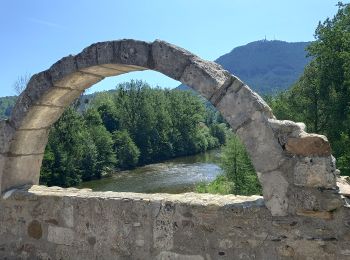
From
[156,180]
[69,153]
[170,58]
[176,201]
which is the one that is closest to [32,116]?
[170,58]

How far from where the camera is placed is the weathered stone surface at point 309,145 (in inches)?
125

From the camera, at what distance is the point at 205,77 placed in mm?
3543

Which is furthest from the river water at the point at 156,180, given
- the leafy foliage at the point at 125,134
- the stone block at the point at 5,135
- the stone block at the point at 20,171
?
the stone block at the point at 5,135

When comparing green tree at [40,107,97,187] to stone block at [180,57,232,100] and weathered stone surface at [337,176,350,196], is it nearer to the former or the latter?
stone block at [180,57,232,100]

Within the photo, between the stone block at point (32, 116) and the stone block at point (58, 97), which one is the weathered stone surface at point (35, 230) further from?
the stone block at point (58, 97)

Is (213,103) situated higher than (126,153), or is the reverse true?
(213,103)

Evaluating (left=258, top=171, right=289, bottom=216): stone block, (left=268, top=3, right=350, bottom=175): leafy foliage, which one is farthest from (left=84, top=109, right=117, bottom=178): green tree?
(left=258, top=171, right=289, bottom=216): stone block

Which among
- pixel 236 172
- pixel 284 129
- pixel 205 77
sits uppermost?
pixel 205 77

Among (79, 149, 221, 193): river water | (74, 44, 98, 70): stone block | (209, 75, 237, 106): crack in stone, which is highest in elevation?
(74, 44, 98, 70): stone block

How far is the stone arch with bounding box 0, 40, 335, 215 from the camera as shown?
325 centimetres

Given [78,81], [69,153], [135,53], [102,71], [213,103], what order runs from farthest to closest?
[69,153]
[78,81]
[102,71]
[135,53]
[213,103]

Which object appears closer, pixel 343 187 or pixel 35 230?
pixel 343 187

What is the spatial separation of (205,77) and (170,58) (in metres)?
0.40

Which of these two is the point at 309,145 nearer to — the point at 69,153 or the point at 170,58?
the point at 170,58
